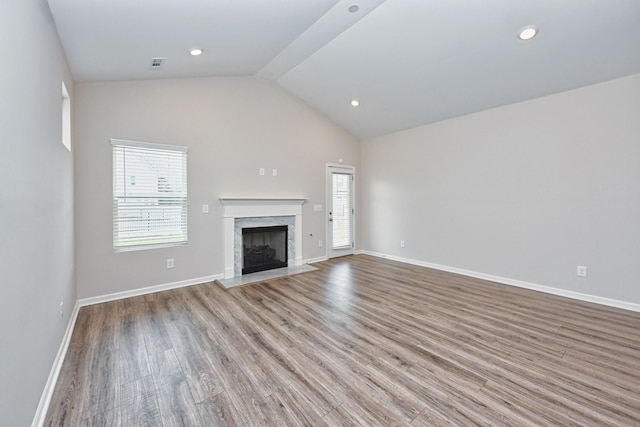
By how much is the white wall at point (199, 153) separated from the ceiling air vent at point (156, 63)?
0.49 metres

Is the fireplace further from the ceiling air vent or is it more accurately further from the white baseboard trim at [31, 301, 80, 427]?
the ceiling air vent

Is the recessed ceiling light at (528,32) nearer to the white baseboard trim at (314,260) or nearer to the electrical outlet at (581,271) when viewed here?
the electrical outlet at (581,271)

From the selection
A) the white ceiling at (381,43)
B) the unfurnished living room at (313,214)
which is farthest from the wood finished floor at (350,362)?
the white ceiling at (381,43)

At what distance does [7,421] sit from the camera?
1.25 m

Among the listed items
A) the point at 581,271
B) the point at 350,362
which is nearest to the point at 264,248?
the point at 350,362

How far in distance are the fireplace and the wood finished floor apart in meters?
1.29

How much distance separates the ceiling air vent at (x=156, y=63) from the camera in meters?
3.35

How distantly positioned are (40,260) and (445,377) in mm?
2919

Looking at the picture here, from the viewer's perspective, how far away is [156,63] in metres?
3.44

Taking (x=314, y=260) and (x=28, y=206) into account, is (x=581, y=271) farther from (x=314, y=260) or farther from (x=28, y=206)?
(x=28, y=206)

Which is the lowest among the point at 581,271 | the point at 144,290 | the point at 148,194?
the point at 144,290

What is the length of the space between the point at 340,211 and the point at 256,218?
2.09m

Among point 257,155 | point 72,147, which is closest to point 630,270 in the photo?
point 257,155

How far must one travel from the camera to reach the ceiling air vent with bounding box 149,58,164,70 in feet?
11.0
